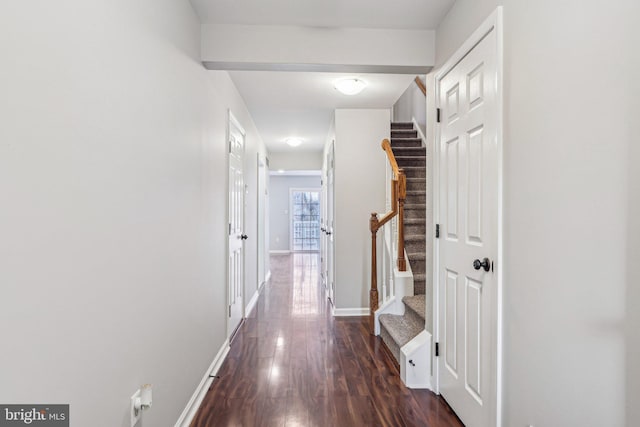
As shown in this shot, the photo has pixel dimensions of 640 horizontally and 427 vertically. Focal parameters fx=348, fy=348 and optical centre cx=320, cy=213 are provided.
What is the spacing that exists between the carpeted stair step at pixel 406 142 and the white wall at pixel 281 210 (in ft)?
19.6

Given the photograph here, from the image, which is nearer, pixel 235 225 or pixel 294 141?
pixel 235 225

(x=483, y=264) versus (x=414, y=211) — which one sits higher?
(x=414, y=211)

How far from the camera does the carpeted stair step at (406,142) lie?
4855 mm

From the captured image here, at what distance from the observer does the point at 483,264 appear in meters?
1.67

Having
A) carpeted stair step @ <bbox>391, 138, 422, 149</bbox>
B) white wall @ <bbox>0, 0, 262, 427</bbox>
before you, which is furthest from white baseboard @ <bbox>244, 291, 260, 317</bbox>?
carpeted stair step @ <bbox>391, 138, 422, 149</bbox>

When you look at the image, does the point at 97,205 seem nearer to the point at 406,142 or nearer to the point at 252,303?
the point at 252,303

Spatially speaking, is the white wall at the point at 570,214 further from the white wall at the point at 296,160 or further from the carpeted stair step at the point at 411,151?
the white wall at the point at 296,160

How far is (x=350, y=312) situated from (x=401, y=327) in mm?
1244

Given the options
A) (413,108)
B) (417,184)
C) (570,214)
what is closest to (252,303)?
(417,184)

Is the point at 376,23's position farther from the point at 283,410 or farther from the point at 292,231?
the point at 292,231

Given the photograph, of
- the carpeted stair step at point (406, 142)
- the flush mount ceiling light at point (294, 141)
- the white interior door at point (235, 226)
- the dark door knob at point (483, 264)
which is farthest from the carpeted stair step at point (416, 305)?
the flush mount ceiling light at point (294, 141)

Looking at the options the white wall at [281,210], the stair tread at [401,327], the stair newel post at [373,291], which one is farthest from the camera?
the white wall at [281,210]

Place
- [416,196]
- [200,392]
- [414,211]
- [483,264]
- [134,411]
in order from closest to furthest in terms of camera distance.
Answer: [134,411]
[483,264]
[200,392]
[414,211]
[416,196]

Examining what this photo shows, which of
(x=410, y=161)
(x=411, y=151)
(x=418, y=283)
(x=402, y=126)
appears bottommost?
(x=418, y=283)
